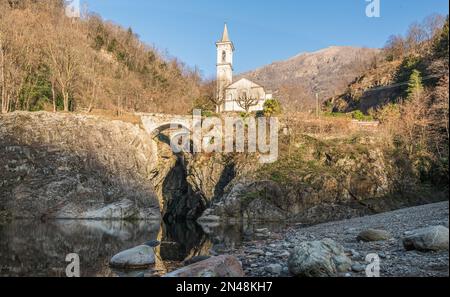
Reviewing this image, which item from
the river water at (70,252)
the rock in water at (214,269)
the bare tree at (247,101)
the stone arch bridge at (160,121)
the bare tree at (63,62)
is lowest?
the river water at (70,252)

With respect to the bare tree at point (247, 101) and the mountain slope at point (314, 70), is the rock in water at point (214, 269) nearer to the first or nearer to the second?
the bare tree at point (247, 101)

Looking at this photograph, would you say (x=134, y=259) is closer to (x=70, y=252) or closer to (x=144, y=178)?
(x=70, y=252)

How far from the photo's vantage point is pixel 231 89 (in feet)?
225

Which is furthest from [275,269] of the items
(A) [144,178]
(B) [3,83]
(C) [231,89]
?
(C) [231,89]

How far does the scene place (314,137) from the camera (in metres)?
44.5

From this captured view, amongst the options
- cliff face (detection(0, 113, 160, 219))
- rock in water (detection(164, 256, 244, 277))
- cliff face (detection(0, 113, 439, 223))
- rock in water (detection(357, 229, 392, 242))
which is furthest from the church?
rock in water (detection(164, 256, 244, 277))

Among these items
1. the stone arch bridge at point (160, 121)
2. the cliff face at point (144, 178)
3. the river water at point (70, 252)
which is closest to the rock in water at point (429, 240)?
the river water at point (70, 252)

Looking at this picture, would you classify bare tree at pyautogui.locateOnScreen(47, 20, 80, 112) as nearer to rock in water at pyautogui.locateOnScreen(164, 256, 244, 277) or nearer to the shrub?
the shrub

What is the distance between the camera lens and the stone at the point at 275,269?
9.36 meters

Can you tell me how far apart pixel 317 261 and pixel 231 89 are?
202 ft

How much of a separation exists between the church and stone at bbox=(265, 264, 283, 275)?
162 ft

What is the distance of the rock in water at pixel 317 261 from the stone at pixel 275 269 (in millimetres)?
618

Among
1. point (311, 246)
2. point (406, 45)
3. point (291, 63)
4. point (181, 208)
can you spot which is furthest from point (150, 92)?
point (291, 63)

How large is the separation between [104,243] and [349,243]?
13177 millimetres
